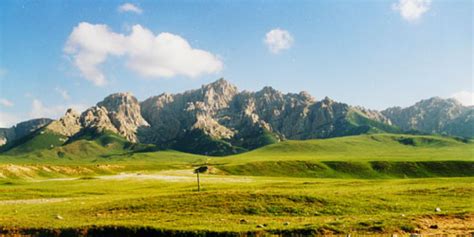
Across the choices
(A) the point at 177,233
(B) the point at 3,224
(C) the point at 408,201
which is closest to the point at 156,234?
(A) the point at 177,233

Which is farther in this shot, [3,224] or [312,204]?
[312,204]

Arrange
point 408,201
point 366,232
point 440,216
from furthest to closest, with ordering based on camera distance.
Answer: point 408,201 → point 440,216 → point 366,232

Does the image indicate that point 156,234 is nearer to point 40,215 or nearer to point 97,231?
point 97,231

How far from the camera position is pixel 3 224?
31781 millimetres

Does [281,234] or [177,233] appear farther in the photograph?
[177,233]

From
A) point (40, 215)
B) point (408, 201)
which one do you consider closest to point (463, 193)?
point (408, 201)

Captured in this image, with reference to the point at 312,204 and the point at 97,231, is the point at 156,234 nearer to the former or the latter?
the point at 97,231

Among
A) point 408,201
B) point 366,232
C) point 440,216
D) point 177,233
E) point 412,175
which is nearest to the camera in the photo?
point 366,232

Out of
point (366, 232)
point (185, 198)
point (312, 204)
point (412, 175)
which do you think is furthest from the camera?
point (412, 175)

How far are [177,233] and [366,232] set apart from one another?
43.6ft

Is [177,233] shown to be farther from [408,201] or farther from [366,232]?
[408,201]

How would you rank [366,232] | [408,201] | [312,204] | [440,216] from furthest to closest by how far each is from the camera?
[408,201] → [312,204] → [440,216] → [366,232]

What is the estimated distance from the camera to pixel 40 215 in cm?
3791

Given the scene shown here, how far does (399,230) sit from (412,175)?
144491mm
